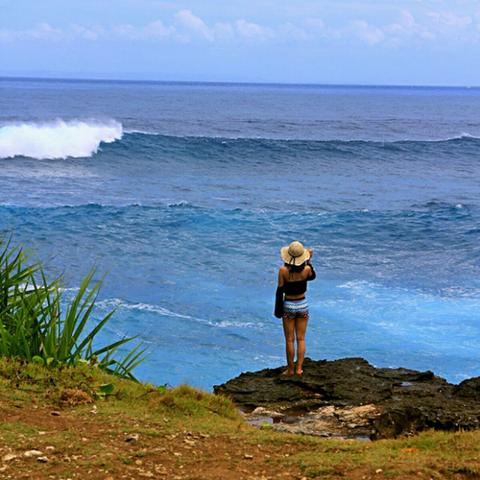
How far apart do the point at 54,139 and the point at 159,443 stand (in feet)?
122

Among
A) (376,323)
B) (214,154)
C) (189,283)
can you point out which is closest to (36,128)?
(214,154)

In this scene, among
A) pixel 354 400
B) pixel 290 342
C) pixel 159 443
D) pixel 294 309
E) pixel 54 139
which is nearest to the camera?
pixel 159 443

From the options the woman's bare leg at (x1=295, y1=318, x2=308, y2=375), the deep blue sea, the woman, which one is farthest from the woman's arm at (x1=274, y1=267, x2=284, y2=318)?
the deep blue sea

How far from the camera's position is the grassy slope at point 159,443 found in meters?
5.39

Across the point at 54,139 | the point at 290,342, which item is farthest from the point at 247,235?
the point at 54,139

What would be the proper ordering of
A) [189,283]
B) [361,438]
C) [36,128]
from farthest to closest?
[36,128] → [189,283] → [361,438]

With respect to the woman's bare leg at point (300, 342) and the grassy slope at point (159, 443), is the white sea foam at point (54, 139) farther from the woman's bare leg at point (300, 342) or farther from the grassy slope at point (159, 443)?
the grassy slope at point (159, 443)

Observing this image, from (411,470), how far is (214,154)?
121 feet

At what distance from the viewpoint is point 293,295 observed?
370 inches

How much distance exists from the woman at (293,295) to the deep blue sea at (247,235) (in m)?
2.80

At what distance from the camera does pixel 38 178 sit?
32844 mm

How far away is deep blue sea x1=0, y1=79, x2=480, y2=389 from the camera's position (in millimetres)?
14031

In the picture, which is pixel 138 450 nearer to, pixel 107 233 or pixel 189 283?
pixel 189 283

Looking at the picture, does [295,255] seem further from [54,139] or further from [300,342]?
[54,139]
